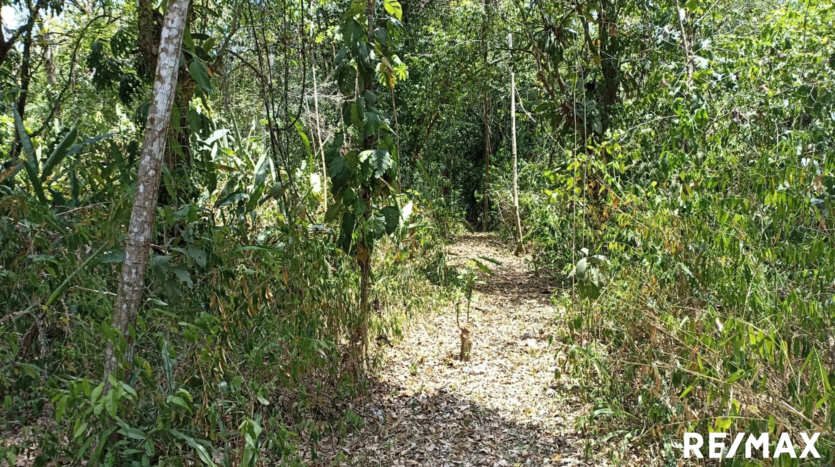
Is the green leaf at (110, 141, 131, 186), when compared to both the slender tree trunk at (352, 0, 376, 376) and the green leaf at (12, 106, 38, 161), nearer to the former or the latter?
the green leaf at (12, 106, 38, 161)

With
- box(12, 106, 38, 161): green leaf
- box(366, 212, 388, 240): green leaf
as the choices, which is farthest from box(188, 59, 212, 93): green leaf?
box(366, 212, 388, 240): green leaf

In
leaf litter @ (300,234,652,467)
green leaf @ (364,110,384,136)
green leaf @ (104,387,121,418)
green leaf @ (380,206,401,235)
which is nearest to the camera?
green leaf @ (104,387,121,418)

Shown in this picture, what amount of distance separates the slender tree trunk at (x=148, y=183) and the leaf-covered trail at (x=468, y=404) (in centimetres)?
113

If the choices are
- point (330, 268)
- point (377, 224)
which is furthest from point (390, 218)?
point (330, 268)

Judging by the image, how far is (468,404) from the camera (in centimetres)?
306

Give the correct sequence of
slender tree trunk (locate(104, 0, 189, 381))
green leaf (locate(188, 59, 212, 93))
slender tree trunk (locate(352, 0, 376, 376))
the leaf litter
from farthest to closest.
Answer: slender tree trunk (locate(352, 0, 376, 376)), the leaf litter, green leaf (locate(188, 59, 212, 93)), slender tree trunk (locate(104, 0, 189, 381))

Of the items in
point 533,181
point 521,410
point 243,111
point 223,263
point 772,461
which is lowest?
point 521,410

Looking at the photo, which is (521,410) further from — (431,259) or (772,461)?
(431,259)

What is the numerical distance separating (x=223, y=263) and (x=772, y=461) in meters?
2.15

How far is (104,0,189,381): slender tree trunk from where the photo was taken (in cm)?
174

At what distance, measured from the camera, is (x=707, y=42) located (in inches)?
113

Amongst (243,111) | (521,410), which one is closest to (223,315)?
(521,410)

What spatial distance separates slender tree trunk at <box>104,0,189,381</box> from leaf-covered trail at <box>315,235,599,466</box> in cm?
113

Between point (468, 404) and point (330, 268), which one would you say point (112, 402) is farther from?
point (468, 404)
